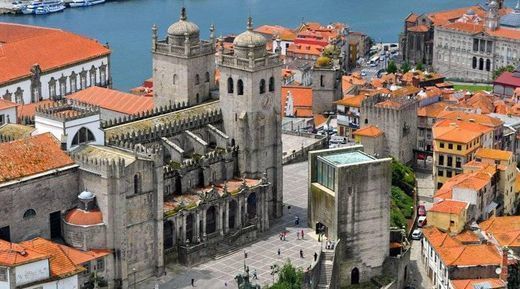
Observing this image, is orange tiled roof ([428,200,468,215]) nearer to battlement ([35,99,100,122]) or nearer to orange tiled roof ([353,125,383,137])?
orange tiled roof ([353,125,383,137])

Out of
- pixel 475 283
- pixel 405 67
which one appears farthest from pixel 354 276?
pixel 405 67

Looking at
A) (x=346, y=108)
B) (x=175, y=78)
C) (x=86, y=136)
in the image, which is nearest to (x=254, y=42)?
(x=175, y=78)

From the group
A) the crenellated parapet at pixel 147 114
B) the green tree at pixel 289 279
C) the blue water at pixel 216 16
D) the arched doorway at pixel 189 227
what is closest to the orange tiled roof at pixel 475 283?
the green tree at pixel 289 279

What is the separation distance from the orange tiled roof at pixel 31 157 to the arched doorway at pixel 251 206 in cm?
1194

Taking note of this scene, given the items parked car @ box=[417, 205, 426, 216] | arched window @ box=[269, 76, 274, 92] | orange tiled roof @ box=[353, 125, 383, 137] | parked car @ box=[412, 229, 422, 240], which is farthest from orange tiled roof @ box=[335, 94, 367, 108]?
arched window @ box=[269, 76, 274, 92]

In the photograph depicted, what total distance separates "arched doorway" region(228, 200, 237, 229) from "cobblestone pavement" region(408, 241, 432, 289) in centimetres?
1101

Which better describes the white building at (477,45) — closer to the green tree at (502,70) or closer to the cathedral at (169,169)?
the green tree at (502,70)

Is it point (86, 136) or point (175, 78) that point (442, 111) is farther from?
point (86, 136)

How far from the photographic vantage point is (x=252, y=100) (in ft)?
208

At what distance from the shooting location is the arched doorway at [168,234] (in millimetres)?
58656

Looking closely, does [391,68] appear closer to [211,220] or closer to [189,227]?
[211,220]

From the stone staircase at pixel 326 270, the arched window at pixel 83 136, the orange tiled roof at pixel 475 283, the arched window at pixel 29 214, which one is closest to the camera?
the arched window at pixel 29 214

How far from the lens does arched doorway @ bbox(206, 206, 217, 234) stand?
6072 cm

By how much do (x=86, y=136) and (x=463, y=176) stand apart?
26.3m
